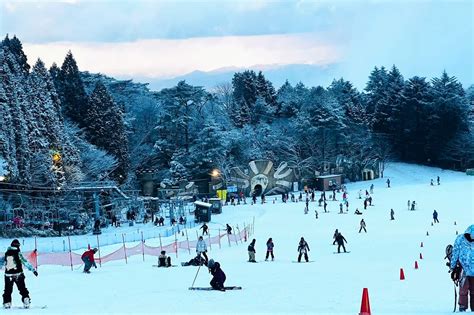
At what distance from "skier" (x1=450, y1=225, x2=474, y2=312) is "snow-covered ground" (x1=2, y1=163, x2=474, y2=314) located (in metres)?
0.66

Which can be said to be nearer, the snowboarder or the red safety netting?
the red safety netting

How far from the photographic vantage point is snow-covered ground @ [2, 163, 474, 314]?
49.3ft

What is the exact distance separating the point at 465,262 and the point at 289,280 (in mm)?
8996

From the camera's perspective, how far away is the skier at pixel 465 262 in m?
12.3

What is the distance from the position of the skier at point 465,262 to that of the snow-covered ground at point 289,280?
0.66 meters

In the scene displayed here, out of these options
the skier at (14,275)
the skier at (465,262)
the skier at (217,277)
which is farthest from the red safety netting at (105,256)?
the skier at (465,262)

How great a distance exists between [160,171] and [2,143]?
115 ft

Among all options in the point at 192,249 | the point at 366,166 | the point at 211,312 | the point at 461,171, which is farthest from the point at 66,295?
the point at 461,171

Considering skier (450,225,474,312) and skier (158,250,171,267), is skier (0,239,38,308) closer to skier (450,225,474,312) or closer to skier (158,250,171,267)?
skier (450,225,474,312)

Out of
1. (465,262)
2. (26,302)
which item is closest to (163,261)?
(26,302)

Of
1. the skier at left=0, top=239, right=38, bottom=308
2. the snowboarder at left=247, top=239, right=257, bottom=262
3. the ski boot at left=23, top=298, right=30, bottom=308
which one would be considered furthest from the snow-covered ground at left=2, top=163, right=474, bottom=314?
the snowboarder at left=247, top=239, right=257, bottom=262

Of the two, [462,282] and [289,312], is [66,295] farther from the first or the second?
[462,282]

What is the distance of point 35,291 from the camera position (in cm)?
1923

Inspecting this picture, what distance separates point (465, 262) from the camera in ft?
40.4
